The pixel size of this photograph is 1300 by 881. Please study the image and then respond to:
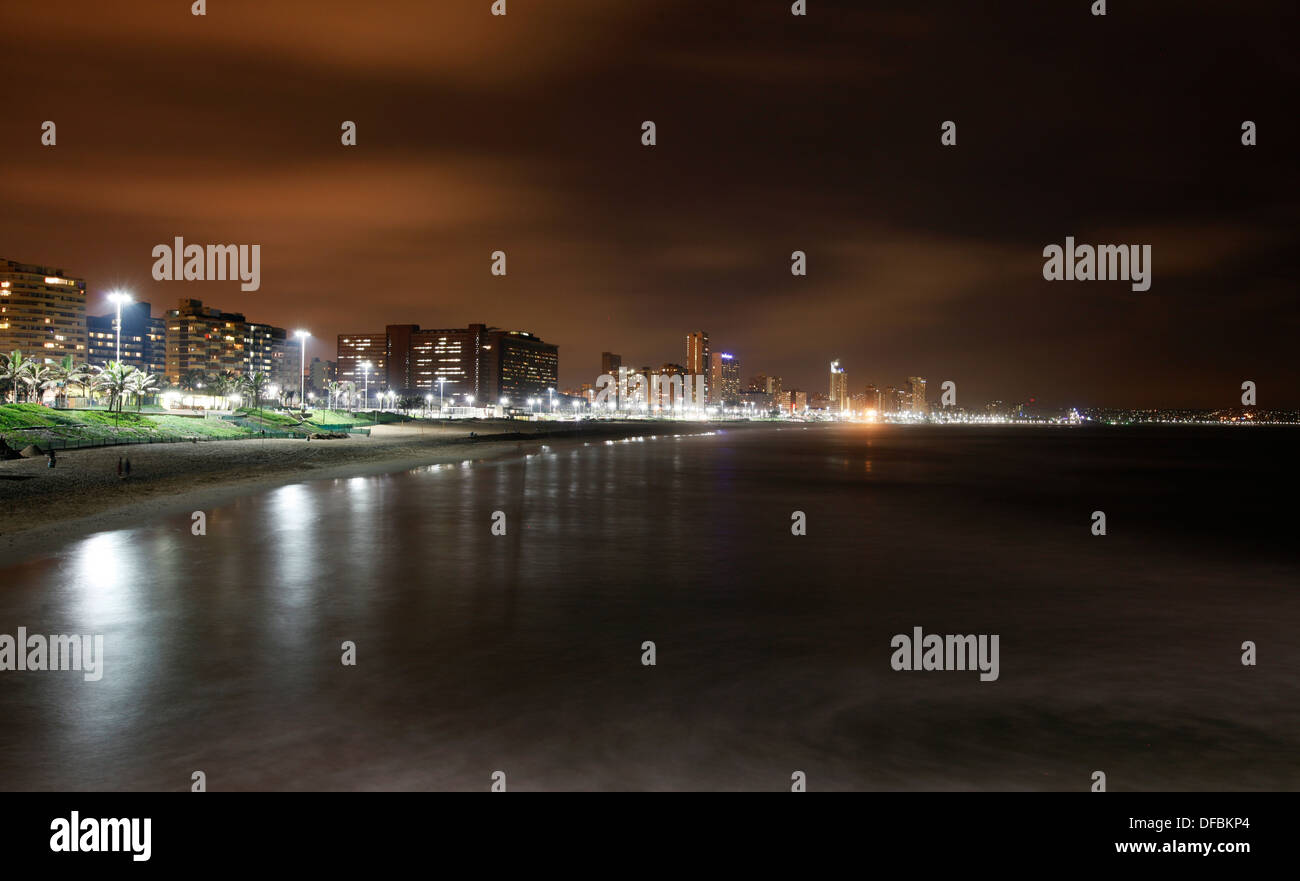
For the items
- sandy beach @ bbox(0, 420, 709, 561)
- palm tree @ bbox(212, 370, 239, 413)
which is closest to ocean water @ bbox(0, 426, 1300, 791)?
sandy beach @ bbox(0, 420, 709, 561)

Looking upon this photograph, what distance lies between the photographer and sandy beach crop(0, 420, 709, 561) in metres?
20.1

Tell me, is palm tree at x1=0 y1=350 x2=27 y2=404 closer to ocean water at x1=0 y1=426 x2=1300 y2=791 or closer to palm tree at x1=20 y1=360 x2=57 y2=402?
palm tree at x1=20 y1=360 x2=57 y2=402

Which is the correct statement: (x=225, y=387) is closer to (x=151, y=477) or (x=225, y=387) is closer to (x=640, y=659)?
(x=151, y=477)

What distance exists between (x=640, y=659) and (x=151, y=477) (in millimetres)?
30412

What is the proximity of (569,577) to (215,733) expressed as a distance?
840 cm

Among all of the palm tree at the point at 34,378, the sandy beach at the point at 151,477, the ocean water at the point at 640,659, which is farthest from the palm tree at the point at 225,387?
the ocean water at the point at 640,659

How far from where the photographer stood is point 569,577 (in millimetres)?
15188

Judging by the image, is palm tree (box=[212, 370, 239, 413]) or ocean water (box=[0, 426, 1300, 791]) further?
palm tree (box=[212, 370, 239, 413])

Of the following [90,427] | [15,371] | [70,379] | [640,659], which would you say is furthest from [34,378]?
[640,659]

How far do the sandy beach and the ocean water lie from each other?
172cm

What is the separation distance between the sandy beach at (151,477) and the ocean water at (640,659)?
1717mm
